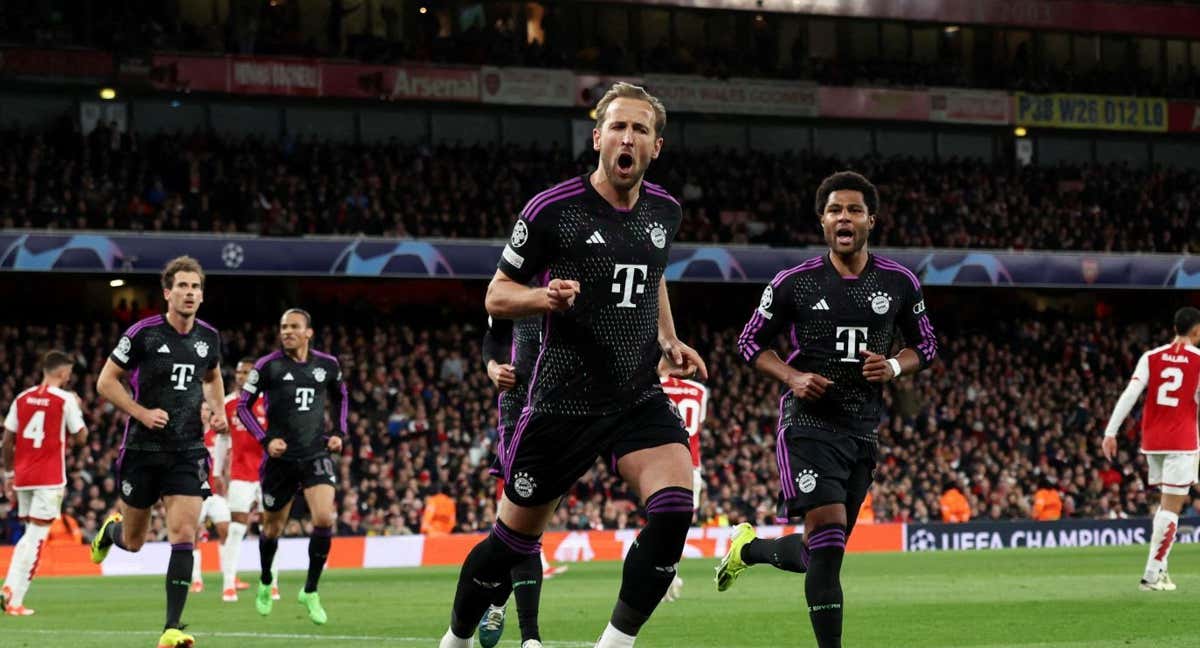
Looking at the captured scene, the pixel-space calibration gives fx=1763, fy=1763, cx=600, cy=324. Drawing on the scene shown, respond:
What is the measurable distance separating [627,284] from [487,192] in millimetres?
31667

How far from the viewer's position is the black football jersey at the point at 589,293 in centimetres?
736

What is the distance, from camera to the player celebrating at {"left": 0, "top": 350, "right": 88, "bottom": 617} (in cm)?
1587

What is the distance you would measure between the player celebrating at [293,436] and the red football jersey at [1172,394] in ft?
23.4

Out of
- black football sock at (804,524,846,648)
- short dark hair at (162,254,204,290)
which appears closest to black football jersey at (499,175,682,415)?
black football sock at (804,524,846,648)

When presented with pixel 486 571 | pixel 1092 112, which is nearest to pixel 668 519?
pixel 486 571

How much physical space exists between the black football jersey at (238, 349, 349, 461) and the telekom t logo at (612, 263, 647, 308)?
26.0 feet

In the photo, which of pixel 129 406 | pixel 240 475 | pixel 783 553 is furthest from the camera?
pixel 240 475

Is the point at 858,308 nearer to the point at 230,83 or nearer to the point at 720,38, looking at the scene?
the point at 230,83

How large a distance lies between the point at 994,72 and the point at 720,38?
7.88 metres

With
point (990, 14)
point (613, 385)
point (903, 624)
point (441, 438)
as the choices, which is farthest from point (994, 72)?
point (613, 385)

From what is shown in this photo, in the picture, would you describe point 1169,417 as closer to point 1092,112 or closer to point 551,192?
point 551,192

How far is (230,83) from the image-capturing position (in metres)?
38.6

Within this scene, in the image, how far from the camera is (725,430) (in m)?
35.2

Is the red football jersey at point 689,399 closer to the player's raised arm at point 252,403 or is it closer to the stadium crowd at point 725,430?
the player's raised arm at point 252,403
